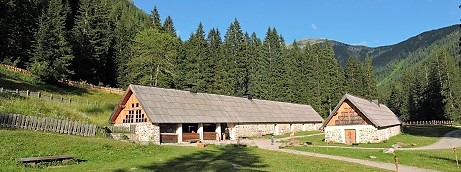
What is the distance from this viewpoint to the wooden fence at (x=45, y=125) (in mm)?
23953

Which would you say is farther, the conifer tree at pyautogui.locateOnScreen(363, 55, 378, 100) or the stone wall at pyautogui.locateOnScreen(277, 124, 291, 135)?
the conifer tree at pyautogui.locateOnScreen(363, 55, 378, 100)

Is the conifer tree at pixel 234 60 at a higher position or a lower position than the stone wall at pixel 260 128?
higher

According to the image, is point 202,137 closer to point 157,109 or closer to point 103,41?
point 157,109

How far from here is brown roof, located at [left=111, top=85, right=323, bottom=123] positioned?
34188mm

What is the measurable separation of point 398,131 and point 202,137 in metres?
28.6

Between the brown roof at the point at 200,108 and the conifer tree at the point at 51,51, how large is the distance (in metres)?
17.2

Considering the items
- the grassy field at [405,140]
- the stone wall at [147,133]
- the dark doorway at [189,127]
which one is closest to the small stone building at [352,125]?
the grassy field at [405,140]

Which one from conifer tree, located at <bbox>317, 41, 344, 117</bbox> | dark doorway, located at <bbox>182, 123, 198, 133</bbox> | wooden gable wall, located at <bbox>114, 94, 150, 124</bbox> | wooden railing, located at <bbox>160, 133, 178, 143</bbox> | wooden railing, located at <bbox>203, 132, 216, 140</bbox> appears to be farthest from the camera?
conifer tree, located at <bbox>317, 41, 344, 117</bbox>

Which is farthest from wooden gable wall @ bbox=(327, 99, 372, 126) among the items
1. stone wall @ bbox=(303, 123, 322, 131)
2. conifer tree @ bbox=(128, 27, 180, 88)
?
conifer tree @ bbox=(128, 27, 180, 88)

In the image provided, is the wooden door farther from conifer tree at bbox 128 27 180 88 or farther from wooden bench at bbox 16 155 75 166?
conifer tree at bbox 128 27 180 88

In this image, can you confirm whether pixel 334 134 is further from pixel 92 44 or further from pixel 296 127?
pixel 92 44

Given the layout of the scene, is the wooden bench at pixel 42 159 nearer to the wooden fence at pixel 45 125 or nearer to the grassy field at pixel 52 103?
the wooden fence at pixel 45 125

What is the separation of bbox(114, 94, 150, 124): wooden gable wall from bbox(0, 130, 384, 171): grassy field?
8.85 m

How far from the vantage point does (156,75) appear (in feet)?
197
